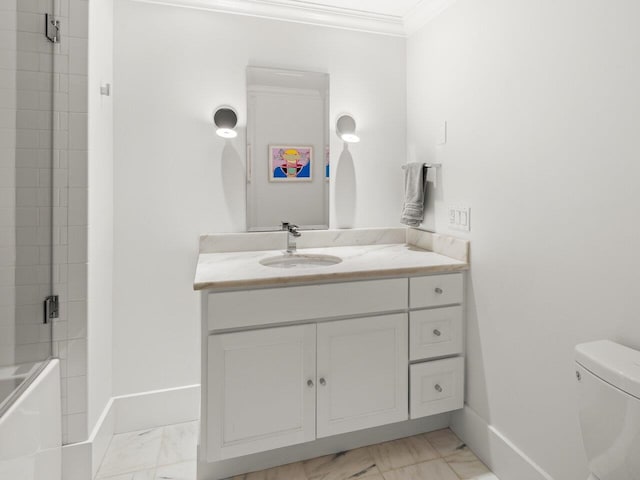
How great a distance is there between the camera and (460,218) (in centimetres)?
186

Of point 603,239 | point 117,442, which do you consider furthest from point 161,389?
point 603,239

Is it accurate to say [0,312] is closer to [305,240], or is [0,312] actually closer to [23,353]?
[23,353]

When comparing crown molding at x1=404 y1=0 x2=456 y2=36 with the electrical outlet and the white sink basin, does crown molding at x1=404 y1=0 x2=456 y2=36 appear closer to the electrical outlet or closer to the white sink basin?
the electrical outlet

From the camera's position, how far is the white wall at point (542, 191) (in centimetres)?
112

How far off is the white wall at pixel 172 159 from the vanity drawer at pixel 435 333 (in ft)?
3.51

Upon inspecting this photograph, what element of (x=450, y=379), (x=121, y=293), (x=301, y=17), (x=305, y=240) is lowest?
(x=450, y=379)

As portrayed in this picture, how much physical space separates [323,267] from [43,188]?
115cm

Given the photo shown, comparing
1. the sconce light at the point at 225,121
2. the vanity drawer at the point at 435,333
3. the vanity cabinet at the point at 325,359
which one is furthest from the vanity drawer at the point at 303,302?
the sconce light at the point at 225,121

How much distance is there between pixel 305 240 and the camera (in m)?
2.20

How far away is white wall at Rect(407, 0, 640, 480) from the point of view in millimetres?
1125

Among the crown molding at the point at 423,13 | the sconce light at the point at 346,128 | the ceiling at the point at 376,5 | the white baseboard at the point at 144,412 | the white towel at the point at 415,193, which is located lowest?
the white baseboard at the point at 144,412

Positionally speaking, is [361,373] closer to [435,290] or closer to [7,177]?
[435,290]

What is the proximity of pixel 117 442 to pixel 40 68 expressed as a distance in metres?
1.69

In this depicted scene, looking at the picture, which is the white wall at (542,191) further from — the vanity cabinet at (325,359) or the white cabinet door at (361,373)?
the white cabinet door at (361,373)
